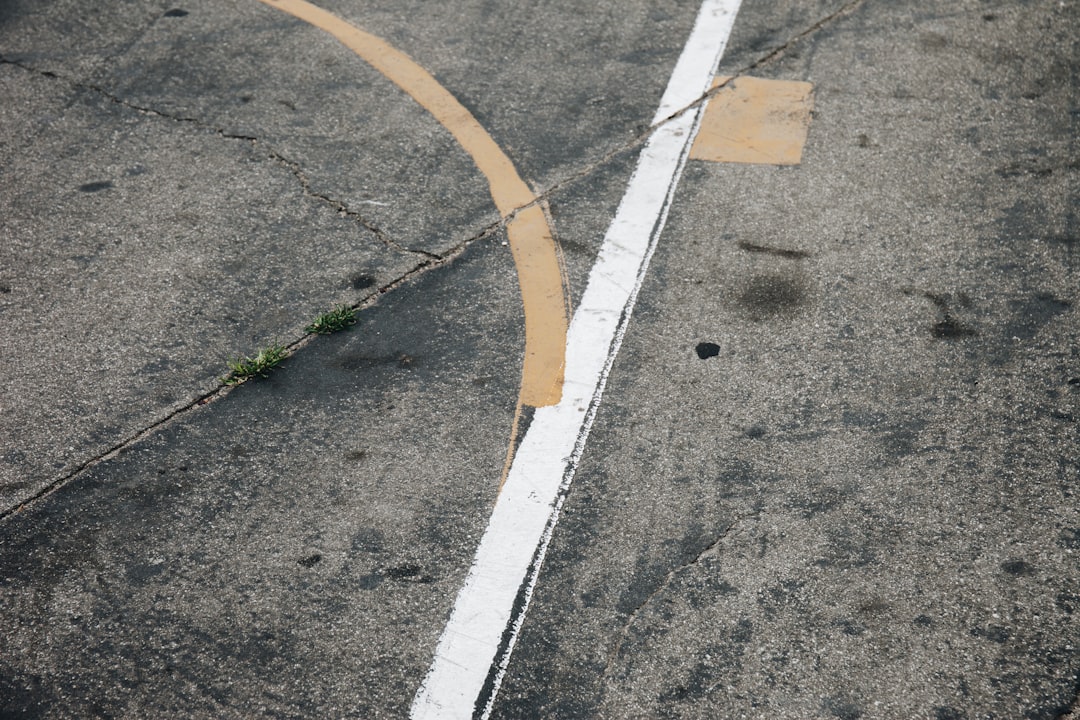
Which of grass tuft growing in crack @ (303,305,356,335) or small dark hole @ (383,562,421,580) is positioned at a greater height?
grass tuft growing in crack @ (303,305,356,335)

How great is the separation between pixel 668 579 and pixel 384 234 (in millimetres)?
2540

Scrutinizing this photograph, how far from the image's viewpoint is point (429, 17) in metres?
7.03

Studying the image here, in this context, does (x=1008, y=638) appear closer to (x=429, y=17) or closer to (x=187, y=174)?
(x=187, y=174)

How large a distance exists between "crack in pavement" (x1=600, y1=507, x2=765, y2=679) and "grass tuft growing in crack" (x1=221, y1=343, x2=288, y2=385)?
2.06 meters

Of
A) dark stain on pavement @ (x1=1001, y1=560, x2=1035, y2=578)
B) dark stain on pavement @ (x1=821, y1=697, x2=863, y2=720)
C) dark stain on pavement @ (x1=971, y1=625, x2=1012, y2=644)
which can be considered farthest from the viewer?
dark stain on pavement @ (x1=1001, y1=560, x2=1035, y2=578)

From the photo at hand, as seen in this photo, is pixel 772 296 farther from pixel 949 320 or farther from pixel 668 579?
pixel 668 579

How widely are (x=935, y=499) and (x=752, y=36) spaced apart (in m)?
3.85

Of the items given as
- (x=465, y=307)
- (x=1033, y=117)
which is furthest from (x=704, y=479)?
(x=1033, y=117)

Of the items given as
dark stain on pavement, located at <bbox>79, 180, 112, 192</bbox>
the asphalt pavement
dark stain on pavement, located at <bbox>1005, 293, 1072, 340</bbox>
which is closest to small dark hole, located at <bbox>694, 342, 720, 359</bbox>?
the asphalt pavement

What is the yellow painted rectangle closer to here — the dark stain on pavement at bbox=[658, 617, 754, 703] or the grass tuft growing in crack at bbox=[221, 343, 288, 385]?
the grass tuft growing in crack at bbox=[221, 343, 288, 385]

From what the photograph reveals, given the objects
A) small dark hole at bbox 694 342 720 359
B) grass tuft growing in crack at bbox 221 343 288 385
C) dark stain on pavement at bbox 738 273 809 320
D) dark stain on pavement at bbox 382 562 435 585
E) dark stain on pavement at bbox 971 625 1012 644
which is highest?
grass tuft growing in crack at bbox 221 343 288 385

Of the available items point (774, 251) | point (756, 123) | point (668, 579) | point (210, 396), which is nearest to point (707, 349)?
point (774, 251)

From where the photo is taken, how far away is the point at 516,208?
552 cm

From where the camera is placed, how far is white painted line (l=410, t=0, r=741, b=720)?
3.56 m
